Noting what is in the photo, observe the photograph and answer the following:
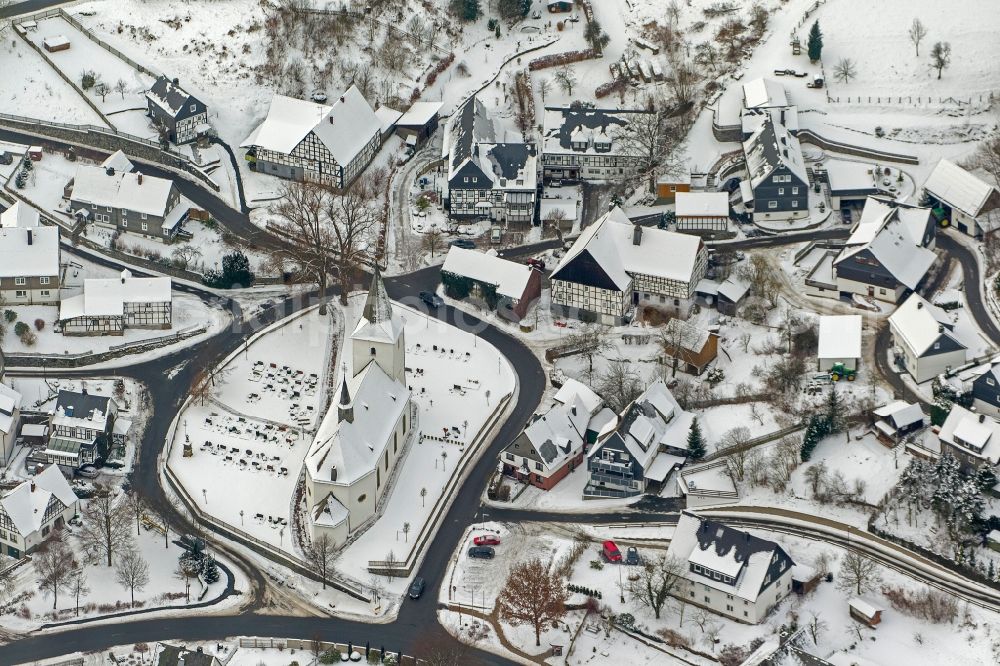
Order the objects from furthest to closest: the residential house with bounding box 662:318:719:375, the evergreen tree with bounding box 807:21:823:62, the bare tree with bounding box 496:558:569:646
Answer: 1. the evergreen tree with bounding box 807:21:823:62
2. the residential house with bounding box 662:318:719:375
3. the bare tree with bounding box 496:558:569:646

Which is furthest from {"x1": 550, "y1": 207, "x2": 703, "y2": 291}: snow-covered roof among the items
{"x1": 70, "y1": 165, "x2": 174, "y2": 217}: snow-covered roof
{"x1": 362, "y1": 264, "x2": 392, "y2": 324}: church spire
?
{"x1": 70, "y1": 165, "x2": 174, "y2": 217}: snow-covered roof

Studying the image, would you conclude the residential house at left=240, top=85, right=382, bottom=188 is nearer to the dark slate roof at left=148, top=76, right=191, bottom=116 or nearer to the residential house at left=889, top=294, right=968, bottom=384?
the dark slate roof at left=148, top=76, right=191, bottom=116

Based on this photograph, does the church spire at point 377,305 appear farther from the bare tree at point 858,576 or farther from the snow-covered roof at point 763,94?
the snow-covered roof at point 763,94

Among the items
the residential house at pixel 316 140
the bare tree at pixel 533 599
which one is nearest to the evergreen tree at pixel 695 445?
the bare tree at pixel 533 599

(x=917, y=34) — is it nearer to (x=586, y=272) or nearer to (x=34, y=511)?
(x=586, y=272)

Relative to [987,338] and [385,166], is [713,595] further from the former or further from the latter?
[385,166]

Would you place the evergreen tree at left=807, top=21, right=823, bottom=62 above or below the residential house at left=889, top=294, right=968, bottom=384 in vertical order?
above

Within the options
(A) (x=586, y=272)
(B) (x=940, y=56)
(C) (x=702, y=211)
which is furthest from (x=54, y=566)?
(B) (x=940, y=56)
